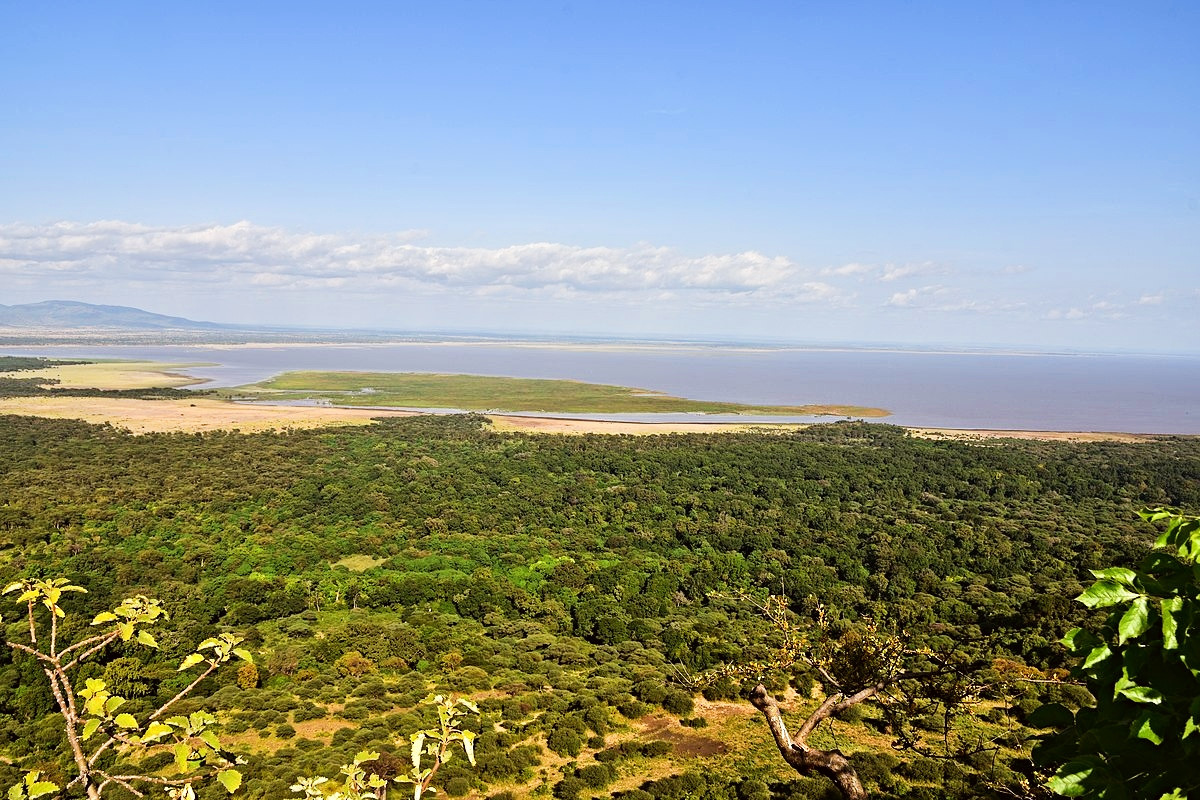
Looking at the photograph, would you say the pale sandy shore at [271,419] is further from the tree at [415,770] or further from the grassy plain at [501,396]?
the tree at [415,770]

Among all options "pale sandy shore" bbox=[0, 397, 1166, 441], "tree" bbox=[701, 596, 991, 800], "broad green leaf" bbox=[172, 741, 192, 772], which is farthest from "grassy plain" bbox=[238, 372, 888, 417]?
"broad green leaf" bbox=[172, 741, 192, 772]

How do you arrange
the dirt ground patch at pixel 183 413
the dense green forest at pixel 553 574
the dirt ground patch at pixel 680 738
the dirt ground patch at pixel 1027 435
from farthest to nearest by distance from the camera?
the dirt ground patch at pixel 1027 435 → the dirt ground patch at pixel 183 413 → the dirt ground patch at pixel 680 738 → the dense green forest at pixel 553 574

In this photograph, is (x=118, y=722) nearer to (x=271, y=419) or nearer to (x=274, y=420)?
(x=274, y=420)

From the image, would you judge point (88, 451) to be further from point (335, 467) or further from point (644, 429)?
point (644, 429)

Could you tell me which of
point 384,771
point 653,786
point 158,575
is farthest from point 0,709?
point 653,786

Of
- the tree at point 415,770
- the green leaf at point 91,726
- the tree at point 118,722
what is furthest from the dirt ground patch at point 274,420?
the green leaf at point 91,726

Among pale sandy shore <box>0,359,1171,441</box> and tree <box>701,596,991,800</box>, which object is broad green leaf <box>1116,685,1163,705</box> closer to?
tree <box>701,596,991,800</box>

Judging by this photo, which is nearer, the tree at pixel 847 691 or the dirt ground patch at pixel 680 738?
the tree at pixel 847 691
